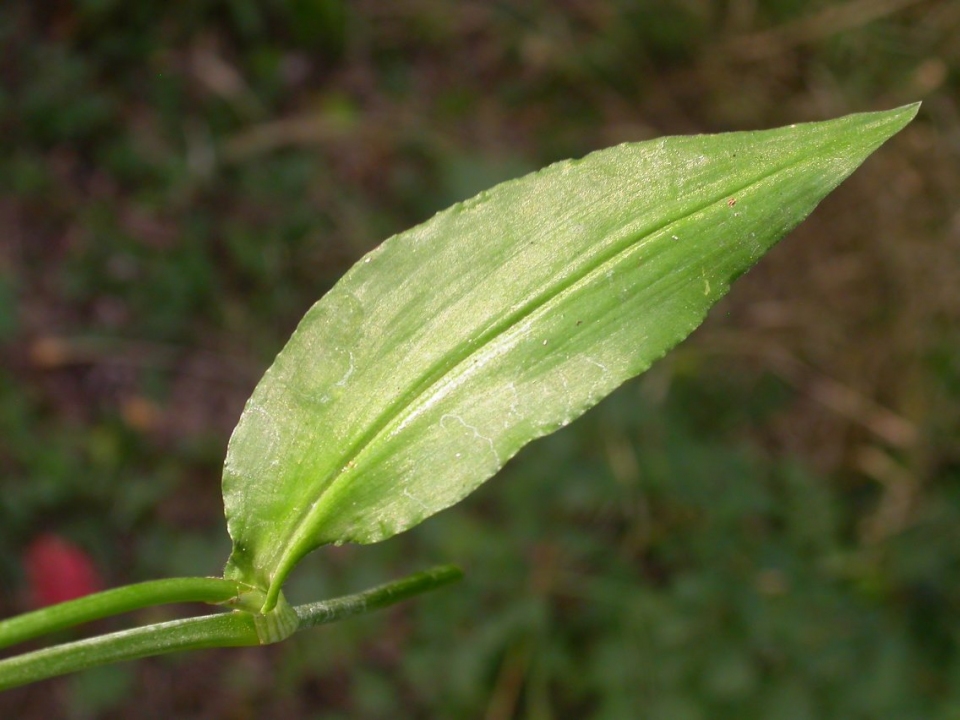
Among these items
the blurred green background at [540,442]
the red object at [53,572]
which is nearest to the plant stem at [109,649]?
the blurred green background at [540,442]

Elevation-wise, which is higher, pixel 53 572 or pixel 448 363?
pixel 53 572

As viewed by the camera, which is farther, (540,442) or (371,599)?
(540,442)

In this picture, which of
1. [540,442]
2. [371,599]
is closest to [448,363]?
[371,599]

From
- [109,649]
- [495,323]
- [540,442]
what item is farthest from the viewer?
[540,442]

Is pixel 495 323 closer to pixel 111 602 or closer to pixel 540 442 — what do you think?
pixel 111 602

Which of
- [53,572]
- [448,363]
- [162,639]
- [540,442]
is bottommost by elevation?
[162,639]

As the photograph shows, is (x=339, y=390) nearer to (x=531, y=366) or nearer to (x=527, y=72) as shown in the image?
(x=531, y=366)

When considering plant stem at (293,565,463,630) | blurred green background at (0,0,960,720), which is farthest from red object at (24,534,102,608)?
plant stem at (293,565,463,630)
